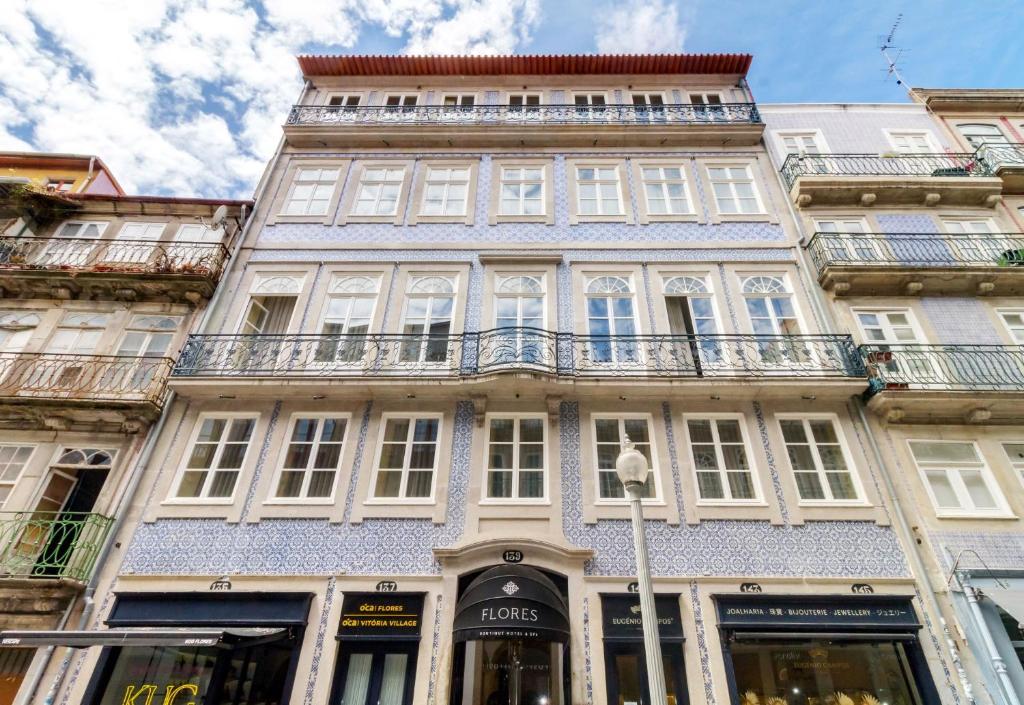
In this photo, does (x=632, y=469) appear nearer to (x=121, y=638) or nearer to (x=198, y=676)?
(x=121, y=638)

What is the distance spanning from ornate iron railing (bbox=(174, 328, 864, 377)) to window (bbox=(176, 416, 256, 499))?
98 centimetres

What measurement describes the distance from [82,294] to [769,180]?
16895 millimetres

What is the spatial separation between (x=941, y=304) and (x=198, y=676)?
15.9m

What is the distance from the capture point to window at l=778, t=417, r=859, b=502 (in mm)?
8836

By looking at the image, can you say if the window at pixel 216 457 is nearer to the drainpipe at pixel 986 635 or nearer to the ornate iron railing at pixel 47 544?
the ornate iron railing at pixel 47 544

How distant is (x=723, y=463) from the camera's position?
29.8 feet

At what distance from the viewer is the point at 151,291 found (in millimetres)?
11023

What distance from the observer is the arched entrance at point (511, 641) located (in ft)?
23.6

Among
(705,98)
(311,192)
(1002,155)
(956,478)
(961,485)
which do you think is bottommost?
(961,485)

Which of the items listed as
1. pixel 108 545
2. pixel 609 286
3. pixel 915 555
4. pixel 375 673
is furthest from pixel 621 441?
pixel 108 545

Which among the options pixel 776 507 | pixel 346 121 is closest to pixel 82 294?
pixel 346 121

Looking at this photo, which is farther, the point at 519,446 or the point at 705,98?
the point at 705,98

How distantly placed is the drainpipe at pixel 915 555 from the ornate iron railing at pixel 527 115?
887 centimetres

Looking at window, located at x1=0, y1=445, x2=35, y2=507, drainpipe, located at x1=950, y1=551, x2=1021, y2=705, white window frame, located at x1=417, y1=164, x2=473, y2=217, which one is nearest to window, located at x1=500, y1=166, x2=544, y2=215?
white window frame, located at x1=417, y1=164, x2=473, y2=217
